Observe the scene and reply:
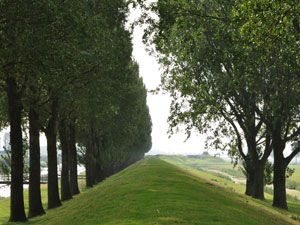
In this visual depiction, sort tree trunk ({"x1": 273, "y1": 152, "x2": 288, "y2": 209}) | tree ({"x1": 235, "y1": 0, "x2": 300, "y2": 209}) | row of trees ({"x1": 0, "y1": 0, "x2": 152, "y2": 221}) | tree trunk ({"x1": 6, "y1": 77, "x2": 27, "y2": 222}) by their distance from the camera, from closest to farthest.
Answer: tree ({"x1": 235, "y1": 0, "x2": 300, "y2": 209})
row of trees ({"x1": 0, "y1": 0, "x2": 152, "y2": 221})
tree trunk ({"x1": 6, "y1": 77, "x2": 27, "y2": 222})
tree trunk ({"x1": 273, "y1": 152, "x2": 288, "y2": 209})

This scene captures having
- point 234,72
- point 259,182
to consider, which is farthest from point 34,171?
point 259,182

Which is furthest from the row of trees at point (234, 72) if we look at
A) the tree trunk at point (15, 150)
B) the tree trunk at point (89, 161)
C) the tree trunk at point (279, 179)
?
the tree trunk at point (89, 161)

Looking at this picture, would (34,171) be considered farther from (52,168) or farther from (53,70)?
(53,70)

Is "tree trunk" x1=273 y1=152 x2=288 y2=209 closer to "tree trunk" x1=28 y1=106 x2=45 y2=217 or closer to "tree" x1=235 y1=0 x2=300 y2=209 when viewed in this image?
"tree" x1=235 y1=0 x2=300 y2=209

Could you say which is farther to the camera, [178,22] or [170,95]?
[170,95]

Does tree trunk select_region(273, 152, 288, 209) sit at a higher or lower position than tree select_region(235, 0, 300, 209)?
lower

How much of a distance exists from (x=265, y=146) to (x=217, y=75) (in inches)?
413

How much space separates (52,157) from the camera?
25.3 m

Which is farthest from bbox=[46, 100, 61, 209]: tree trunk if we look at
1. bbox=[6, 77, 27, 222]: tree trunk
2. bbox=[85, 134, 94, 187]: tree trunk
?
bbox=[85, 134, 94, 187]: tree trunk

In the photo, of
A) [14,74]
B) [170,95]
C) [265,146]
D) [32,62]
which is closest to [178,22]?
[32,62]

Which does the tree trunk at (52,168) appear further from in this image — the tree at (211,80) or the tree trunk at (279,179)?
the tree trunk at (279,179)

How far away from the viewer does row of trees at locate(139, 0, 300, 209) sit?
16.4m

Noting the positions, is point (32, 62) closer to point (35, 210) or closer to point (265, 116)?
point (35, 210)

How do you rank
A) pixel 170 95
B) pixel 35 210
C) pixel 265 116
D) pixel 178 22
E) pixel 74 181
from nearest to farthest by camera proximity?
pixel 178 22 → pixel 35 210 → pixel 265 116 → pixel 170 95 → pixel 74 181
